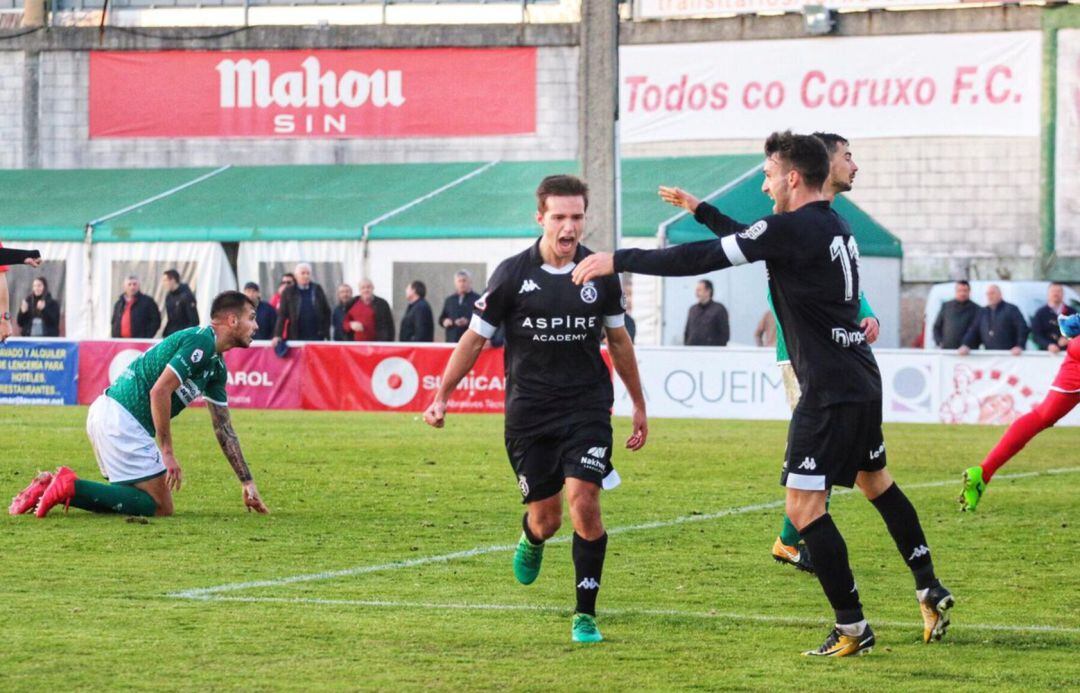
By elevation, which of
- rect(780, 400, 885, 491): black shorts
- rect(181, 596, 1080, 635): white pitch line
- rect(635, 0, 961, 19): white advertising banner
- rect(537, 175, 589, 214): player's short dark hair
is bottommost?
rect(181, 596, 1080, 635): white pitch line

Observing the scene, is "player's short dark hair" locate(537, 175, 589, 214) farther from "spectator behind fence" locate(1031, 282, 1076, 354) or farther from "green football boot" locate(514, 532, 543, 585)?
"spectator behind fence" locate(1031, 282, 1076, 354)

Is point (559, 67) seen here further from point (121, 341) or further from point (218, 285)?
Answer: point (121, 341)

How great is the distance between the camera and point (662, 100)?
3666 cm

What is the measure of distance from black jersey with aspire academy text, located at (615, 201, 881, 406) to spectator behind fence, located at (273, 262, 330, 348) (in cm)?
1934

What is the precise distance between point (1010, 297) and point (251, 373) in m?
10.5

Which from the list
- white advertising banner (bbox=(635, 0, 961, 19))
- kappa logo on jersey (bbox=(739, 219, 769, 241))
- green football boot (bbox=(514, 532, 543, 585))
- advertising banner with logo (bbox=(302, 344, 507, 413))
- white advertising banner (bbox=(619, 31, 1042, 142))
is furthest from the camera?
white advertising banner (bbox=(635, 0, 961, 19))

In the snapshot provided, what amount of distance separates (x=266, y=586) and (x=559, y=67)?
28.6 meters

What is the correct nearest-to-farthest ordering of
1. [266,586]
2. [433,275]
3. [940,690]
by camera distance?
[940,690] → [266,586] → [433,275]

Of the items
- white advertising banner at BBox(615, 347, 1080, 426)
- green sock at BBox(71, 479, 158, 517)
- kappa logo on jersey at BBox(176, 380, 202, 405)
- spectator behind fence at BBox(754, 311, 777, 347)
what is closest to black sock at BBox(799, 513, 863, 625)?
kappa logo on jersey at BBox(176, 380, 202, 405)

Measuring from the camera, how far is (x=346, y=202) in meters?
33.6

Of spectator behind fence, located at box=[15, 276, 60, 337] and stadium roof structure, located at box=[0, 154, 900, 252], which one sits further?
stadium roof structure, located at box=[0, 154, 900, 252]

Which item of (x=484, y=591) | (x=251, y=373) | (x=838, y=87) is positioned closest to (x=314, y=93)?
(x=838, y=87)

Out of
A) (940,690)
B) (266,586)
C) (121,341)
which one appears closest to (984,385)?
(121,341)

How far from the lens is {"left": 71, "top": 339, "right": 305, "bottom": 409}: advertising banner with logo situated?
2586cm
